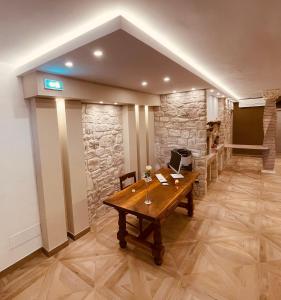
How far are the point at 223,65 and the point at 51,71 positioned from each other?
7.69 ft

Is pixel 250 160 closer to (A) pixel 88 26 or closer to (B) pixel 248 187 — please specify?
(B) pixel 248 187

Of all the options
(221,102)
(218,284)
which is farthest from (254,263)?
(221,102)

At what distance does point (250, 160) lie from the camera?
7.73 metres

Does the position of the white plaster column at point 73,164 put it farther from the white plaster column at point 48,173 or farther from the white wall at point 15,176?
the white wall at point 15,176

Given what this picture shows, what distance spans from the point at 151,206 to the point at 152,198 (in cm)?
23

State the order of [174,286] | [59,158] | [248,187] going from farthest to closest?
[248,187], [59,158], [174,286]

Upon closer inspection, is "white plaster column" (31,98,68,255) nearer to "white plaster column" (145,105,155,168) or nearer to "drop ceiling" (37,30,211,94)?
"drop ceiling" (37,30,211,94)

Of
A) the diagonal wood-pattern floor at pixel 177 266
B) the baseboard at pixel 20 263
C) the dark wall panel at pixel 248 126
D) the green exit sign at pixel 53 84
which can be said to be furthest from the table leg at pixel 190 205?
the dark wall panel at pixel 248 126

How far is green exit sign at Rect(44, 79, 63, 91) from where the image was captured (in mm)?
2257

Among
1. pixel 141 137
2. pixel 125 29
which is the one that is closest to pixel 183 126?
pixel 141 137

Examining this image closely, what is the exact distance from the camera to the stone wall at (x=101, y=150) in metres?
3.38

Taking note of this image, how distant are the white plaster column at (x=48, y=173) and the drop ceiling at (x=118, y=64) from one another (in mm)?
578

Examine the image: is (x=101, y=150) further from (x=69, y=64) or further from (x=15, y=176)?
(x=69, y=64)

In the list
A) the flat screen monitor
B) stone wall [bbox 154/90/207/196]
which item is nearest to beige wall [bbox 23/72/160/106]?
stone wall [bbox 154/90/207/196]
